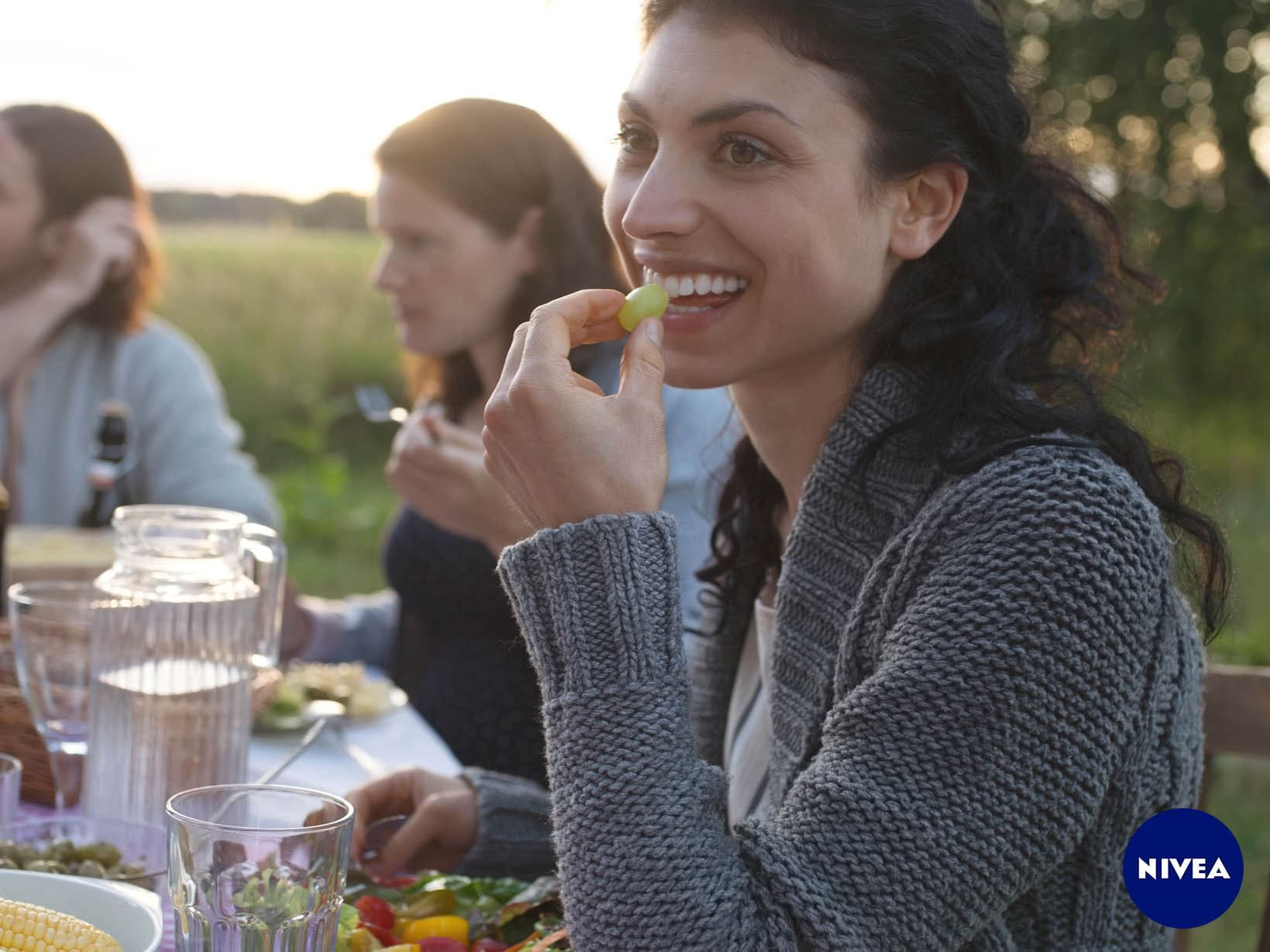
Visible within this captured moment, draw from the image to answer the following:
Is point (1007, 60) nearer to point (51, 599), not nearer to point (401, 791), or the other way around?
point (401, 791)

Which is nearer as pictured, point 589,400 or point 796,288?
point 589,400

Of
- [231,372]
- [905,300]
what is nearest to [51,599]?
[905,300]

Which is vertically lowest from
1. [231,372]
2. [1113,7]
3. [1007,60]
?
[231,372]

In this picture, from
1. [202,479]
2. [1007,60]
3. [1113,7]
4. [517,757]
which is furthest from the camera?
[1113,7]

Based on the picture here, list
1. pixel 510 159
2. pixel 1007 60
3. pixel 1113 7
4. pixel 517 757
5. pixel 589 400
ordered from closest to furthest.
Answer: pixel 589 400
pixel 1007 60
pixel 517 757
pixel 510 159
pixel 1113 7

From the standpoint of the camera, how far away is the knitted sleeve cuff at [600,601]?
1058 millimetres

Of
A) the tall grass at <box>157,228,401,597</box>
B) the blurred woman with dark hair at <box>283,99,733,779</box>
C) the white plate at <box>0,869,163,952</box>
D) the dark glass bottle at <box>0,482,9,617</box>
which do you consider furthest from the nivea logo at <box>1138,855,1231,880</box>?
the tall grass at <box>157,228,401,597</box>

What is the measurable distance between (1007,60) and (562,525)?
2.46 ft

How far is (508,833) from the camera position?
1489 mm

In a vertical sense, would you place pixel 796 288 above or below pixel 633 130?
below

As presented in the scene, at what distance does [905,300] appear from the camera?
135 cm

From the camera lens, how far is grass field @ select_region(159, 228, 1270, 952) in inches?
275

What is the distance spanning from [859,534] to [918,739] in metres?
0.29

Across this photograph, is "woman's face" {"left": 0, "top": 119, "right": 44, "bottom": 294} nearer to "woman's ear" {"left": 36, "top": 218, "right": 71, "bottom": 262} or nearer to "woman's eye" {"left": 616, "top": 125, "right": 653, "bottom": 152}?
"woman's ear" {"left": 36, "top": 218, "right": 71, "bottom": 262}
